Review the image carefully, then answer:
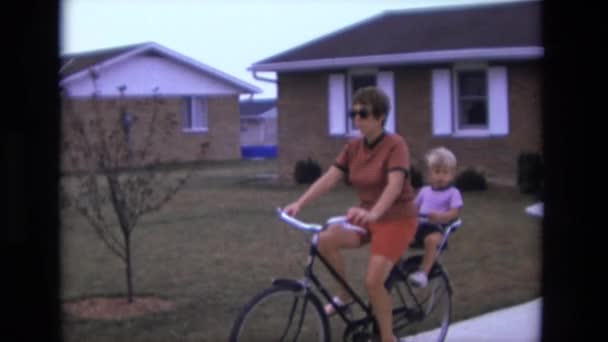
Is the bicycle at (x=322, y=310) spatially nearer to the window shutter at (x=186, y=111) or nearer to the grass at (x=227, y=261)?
the grass at (x=227, y=261)

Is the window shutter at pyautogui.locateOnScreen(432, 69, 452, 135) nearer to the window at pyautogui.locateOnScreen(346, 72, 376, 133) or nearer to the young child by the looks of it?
the window at pyautogui.locateOnScreen(346, 72, 376, 133)

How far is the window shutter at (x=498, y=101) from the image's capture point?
18.7 metres

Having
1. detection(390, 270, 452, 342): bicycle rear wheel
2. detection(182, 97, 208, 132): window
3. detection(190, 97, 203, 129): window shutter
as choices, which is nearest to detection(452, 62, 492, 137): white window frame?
detection(182, 97, 208, 132): window

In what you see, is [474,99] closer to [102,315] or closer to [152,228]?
[152,228]

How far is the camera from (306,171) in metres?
20.7

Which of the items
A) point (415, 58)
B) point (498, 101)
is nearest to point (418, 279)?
point (498, 101)

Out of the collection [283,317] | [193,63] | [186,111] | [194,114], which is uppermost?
[193,63]

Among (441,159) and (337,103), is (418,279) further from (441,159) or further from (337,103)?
(337,103)

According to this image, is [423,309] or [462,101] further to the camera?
[462,101]

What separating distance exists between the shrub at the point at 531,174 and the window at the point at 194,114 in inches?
591

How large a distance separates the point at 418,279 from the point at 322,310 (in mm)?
827

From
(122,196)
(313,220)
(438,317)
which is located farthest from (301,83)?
(438,317)

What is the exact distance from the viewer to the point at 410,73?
19891 millimetres

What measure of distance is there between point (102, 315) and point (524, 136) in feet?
42.0
